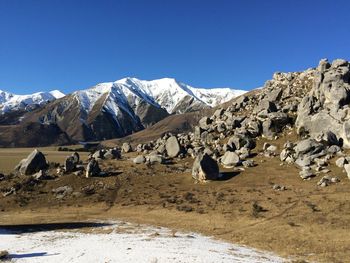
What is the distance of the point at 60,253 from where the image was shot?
125 ft

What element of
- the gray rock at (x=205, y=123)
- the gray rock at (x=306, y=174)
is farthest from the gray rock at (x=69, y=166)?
the gray rock at (x=306, y=174)

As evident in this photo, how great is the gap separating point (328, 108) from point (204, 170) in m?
37.5

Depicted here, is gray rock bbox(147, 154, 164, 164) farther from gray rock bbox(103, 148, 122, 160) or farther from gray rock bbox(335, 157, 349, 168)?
gray rock bbox(335, 157, 349, 168)

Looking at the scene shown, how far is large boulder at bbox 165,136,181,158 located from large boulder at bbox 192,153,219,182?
22510mm

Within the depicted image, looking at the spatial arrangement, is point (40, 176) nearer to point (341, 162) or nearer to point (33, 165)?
point (33, 165)

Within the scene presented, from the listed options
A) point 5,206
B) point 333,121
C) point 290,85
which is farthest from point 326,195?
point 290,85

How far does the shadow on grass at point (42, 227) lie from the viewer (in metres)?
53.8

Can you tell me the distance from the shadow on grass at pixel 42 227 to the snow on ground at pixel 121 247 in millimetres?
884

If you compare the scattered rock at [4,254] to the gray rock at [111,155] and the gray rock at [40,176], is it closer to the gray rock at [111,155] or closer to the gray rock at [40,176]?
the gray rock at [40,176]

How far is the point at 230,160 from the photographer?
94.8m

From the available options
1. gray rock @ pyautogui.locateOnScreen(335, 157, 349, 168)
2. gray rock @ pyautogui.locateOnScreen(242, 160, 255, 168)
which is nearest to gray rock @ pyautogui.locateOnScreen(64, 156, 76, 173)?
gray rock @ pyautogui.locateOnScreen(242, 160, 255, 168)

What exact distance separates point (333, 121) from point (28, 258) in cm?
7772

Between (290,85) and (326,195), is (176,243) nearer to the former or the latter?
(326,195)

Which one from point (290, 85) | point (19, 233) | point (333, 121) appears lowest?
point (19, 233)
